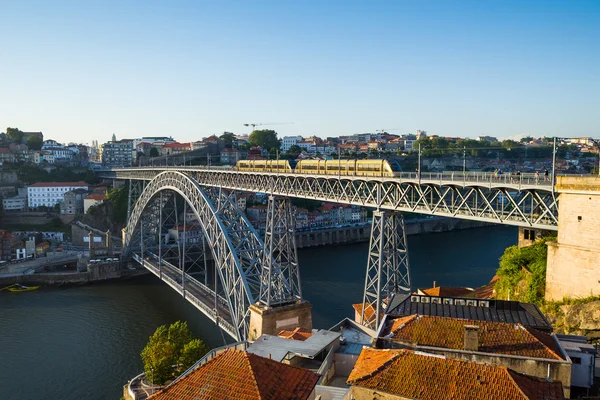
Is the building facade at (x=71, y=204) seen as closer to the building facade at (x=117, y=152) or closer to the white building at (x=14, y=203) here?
the white building at (x=14, y=203)

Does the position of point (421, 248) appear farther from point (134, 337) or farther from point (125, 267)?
point (134, 337)

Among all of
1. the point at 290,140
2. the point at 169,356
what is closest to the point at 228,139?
the point at 290,140

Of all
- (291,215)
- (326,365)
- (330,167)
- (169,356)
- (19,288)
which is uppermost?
(330,167)

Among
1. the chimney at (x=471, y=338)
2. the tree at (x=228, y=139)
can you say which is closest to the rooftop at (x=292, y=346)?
the chimney at (x=471, y=338)

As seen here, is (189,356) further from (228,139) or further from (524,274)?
(228,139)

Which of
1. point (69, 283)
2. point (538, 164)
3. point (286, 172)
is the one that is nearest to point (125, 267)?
point (69, 283)
